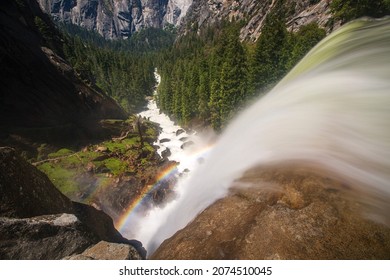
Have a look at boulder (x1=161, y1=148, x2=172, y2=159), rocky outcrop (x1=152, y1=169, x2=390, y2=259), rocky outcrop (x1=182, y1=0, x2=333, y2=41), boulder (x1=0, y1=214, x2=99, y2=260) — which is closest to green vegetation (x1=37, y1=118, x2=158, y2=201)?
boulder (x1=161, y1=148, x2=172, y2=159)

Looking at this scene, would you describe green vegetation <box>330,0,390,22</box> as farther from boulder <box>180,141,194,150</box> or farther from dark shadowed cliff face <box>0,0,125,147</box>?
dark shadowed cliff face <box>0,0,125,147</box>

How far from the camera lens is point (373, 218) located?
5.35 m

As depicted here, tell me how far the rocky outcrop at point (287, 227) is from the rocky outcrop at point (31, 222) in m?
2.38

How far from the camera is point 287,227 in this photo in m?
5.49

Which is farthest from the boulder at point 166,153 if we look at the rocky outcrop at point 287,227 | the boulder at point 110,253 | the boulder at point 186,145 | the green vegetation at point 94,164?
the rocky outcrop at point 287,227

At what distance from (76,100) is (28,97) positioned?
7714mm

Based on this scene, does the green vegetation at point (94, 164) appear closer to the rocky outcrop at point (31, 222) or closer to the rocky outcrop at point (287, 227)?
the rocky outcrop at point (31, 222)

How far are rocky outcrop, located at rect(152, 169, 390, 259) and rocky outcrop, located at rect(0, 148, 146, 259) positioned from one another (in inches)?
93.7

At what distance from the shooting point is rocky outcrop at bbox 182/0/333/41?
66.8m

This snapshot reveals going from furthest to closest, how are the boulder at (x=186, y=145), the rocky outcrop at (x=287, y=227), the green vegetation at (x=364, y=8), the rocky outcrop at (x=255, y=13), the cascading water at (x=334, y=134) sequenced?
1. the rocky outcrop at (x=255, y=13)
2. the boulder at (x=186, y=145)
3. the green vegetation at (x=364, y=8)
4. the cascading water at (x=334, y=134)
5. the rocky outcrop at (x=287, y=227)

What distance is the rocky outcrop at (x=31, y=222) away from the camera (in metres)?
6.56

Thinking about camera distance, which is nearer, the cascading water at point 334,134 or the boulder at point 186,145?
the cascading water at point 334,134
